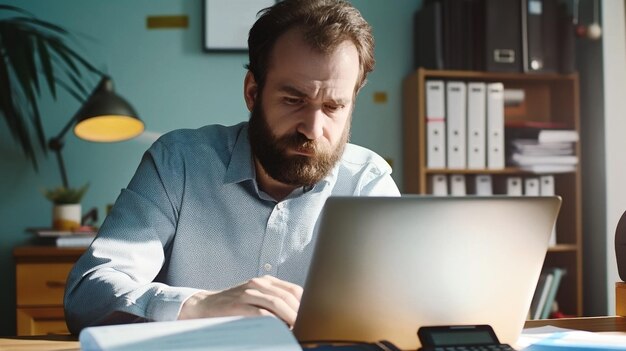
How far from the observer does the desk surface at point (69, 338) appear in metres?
0.98

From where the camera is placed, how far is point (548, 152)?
3.10m

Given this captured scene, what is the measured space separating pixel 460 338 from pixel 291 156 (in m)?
0.56

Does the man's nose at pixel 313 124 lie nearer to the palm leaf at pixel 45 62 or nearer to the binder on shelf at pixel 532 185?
the palm leaf at pixel 45 62

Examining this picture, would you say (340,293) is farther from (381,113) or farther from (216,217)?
(381,113)

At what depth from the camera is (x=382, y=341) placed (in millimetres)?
872

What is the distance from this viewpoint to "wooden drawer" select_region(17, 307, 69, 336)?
8.53 ft

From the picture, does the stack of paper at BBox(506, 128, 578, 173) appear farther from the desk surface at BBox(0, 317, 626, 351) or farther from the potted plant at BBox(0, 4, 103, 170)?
the desk surface at BBox(0, 317, 626, 351)

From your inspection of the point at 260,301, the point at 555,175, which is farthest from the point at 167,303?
the point at 555,175

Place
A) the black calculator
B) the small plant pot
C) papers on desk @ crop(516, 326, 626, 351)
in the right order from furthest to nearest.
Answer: the small plant pot → papers on desk @ crop(516, 326, 626, 351) → the black calculator

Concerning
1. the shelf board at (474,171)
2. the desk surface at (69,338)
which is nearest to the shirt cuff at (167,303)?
the desk surface at (69,338)

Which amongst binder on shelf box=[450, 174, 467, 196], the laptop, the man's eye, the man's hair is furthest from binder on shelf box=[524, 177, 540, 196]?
the laptop

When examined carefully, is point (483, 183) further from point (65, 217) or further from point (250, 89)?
point (250, 89)

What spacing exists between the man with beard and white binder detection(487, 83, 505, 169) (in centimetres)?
165

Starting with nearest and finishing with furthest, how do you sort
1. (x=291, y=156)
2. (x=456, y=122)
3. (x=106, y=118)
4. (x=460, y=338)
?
(x=460, y=338), (x=291, y=156), (x=106, y=118), (x=456, y=122)
